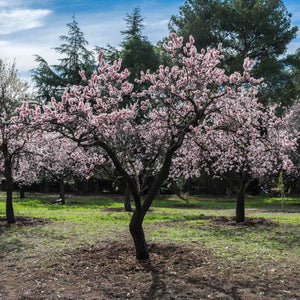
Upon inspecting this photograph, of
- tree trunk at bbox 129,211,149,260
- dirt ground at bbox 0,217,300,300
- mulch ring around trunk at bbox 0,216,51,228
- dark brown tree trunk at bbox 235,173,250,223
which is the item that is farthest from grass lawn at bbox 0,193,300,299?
dark brown tree trunk at bbox 235,173,250,223

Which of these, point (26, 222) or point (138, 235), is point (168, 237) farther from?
point (26, 222)

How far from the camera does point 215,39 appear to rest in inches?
1469

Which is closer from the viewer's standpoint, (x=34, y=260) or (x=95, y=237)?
(x=34, y=260)

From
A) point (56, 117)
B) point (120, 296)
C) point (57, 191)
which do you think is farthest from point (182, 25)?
point (120, 296)

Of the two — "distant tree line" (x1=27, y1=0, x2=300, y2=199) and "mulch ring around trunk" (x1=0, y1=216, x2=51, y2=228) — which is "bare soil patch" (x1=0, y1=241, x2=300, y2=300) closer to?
"mulch ring around trunk" (x1=0, y1=216, x2=51, y2=228)

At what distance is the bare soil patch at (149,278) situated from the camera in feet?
19.2

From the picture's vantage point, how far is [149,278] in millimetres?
6676

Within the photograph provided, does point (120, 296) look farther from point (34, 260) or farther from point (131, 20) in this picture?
point (131, 20)

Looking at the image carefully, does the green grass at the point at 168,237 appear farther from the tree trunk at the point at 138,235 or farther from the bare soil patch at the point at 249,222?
the tree trunk at the point at 138,235

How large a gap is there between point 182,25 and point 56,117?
35388 mm

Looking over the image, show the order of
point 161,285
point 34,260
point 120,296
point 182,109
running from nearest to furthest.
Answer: point 120,296, point 161,285, point 34,260, point 182,109

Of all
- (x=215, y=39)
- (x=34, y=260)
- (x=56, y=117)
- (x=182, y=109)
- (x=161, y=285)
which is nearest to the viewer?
(x=161, y=285)

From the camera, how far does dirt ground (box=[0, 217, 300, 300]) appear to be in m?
5.86

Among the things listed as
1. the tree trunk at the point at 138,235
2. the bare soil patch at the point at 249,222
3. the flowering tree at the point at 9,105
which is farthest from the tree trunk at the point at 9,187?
the bare soil patch at the point at 249,222
